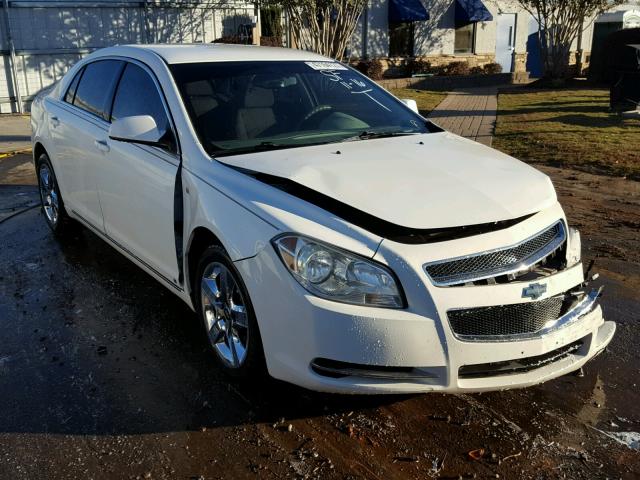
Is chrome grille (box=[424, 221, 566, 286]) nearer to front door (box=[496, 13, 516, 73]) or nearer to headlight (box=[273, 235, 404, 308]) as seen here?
headlight (box=[273, 235, 404, 308])

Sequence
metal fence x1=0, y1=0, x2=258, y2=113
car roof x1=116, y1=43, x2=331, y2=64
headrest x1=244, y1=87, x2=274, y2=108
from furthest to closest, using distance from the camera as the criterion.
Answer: metal fence x1=0, y1=0, x2=258, y2=113 < car roof x1=116, y1=43, x2=331, y2=64 < headrest x1=244, y1=87, x2=274, y2=108

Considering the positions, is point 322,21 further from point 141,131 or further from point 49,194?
point 141,131

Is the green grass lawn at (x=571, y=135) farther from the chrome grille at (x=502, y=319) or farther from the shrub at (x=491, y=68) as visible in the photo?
the shrub at (x=491, y=68)

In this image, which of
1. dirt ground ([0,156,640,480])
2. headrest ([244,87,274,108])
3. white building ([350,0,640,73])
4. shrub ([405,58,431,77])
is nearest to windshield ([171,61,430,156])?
headrest ([244,87,274,108])

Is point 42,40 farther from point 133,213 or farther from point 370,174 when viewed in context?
point 370,174

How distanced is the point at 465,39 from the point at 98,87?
2306cm

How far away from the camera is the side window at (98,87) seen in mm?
4742

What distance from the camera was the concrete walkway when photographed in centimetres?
1192

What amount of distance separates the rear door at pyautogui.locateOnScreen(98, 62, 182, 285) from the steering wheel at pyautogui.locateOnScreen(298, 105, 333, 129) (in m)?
0.84

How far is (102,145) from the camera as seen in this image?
456 centimetres

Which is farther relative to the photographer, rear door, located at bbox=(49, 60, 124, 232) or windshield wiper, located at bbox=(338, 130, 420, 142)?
rear door, located at bbox=(49, 60, 124, 232)

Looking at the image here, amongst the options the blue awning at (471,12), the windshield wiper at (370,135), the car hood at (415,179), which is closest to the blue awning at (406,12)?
the blue awning at (471,12)

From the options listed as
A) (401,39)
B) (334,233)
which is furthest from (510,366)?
(401,39)

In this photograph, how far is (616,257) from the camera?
5453 millimetres
